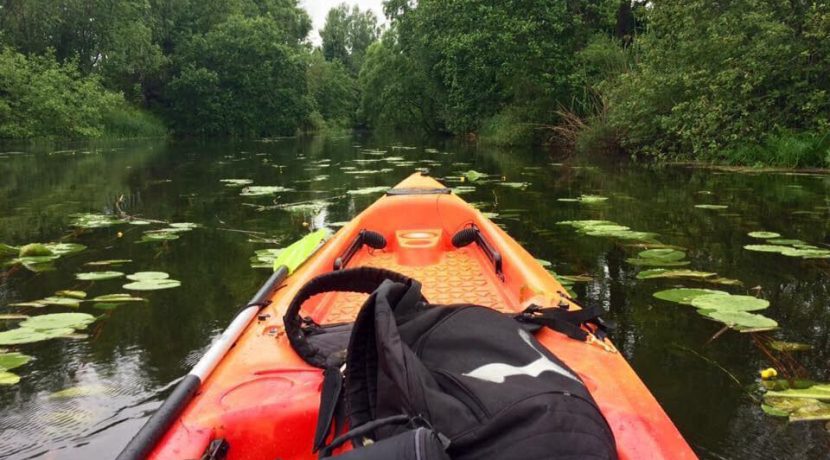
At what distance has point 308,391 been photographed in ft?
4.59

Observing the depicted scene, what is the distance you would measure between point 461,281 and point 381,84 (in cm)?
3334

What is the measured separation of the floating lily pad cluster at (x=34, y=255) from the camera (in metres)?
3.91

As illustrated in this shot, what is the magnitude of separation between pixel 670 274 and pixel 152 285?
315 cm

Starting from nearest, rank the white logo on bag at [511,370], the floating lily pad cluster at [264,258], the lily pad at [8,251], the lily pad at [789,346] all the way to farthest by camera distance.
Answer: the white logo on bag at [511,370], the lily pad at [789,346], the floating lily pad cluster at [264,258], the lily pad at [8,251]

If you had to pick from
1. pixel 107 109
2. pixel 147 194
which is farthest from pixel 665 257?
pixel 107 109

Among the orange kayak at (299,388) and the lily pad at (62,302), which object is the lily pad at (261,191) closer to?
the lily pad at (62,302)

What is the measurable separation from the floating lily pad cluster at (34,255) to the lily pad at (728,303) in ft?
13.2

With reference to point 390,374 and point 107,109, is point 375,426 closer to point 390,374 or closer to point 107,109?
point 390,374

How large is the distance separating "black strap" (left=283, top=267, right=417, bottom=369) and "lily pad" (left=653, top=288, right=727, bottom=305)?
2.05 metres

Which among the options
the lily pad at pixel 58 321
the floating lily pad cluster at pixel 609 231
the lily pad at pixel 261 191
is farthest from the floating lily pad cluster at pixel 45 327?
the lily pad at pixel 261 191

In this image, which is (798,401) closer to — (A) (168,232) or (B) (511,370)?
(B) (511,370)

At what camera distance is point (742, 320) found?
2.68m

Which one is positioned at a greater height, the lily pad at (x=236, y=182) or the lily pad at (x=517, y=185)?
the lily pad at (x=517, y=185)

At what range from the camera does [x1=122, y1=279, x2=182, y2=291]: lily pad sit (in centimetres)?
337
